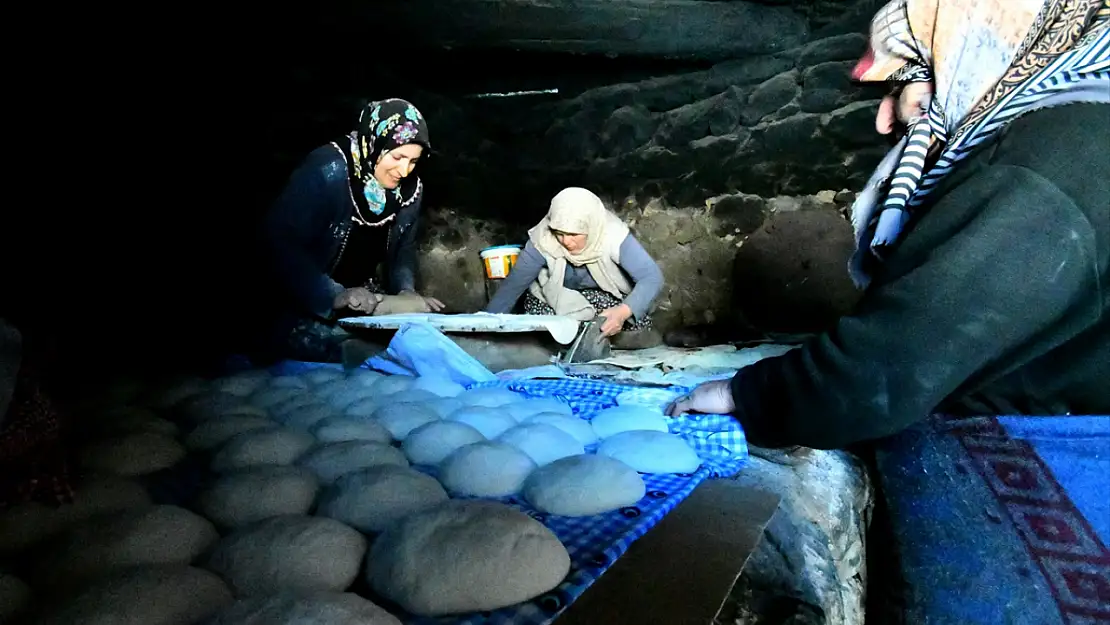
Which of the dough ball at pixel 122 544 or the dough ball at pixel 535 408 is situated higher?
the dough ball at pixel 122 544

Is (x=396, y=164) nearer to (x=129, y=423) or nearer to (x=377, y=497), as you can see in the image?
(x=129, y=423)

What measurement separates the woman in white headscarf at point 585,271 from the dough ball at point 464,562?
2.09m

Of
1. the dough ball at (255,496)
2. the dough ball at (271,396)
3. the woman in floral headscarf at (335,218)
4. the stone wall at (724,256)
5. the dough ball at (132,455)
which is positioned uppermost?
the woman in floral headscarf at (335,218)

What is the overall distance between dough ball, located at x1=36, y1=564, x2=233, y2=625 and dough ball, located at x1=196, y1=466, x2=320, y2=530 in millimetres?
176

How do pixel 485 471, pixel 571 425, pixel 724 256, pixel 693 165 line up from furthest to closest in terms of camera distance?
pixel 724 256 → pixel 693 165 → pixel 571 425 → pixel 485 471

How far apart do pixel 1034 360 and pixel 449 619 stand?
910 millimetres

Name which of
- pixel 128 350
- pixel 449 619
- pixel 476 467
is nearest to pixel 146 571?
pixel 449 619

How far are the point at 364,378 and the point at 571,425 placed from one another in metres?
0.73

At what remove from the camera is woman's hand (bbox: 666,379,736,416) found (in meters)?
1.15

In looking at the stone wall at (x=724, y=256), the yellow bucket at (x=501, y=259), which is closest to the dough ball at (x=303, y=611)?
the yellow bucket at (x=501, y=259)

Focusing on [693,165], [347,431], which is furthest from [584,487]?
[693,165]

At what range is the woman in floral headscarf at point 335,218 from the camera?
2.28m

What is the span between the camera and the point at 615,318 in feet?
9.45

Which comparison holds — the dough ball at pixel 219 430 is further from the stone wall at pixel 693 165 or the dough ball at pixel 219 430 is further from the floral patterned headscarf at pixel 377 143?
the stone wall at pixel 693 165
